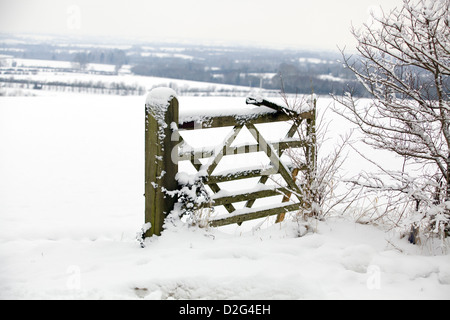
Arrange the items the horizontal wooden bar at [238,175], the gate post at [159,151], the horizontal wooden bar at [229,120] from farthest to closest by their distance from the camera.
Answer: the horizontal wooden bar at [238,175]
the horizontal wooden bar at [229,120]
the gate post at [159,151]

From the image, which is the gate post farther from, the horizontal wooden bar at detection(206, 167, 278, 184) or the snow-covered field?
the horizontal wooden bar at detection(206, 167, 278, 184)

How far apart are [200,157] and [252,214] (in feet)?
3.32

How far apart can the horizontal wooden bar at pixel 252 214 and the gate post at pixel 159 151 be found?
0.65 metres

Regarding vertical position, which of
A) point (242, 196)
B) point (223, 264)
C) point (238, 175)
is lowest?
point (223, 264)

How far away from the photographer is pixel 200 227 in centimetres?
458

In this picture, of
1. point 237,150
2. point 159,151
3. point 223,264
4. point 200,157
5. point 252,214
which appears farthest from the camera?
point 252,214

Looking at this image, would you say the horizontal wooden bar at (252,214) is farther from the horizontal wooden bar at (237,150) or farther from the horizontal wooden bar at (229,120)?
the horizontal wooden bar at (229,120)

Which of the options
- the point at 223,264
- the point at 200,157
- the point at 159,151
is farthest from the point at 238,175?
the point at 223,264

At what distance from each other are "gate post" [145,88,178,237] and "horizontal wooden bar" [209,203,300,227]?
25.7 inches

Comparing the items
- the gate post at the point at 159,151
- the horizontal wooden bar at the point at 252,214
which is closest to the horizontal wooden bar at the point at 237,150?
the gate post at the point at 159,151

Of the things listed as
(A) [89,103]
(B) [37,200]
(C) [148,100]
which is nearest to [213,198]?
(C) [148,100]

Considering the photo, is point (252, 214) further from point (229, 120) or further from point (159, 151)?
point (159, 151)

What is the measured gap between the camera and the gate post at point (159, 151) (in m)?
4.22

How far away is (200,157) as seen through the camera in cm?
462
